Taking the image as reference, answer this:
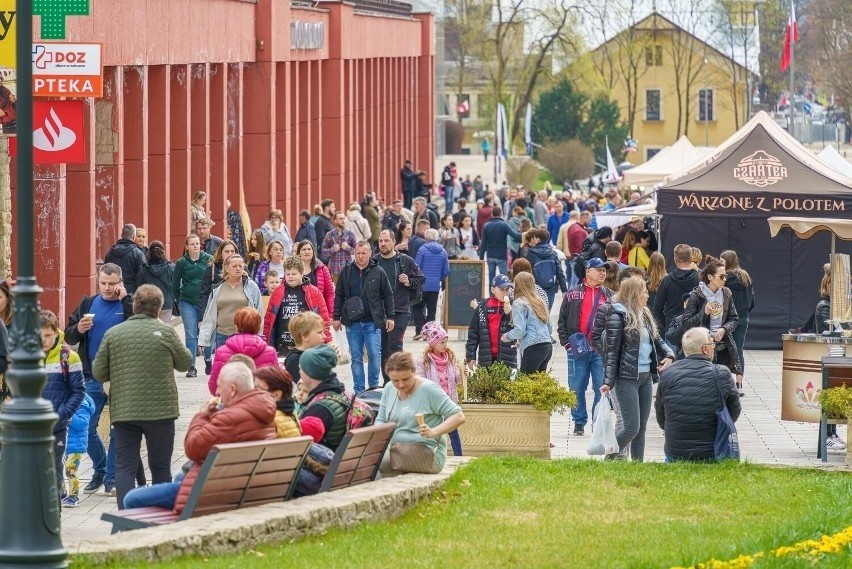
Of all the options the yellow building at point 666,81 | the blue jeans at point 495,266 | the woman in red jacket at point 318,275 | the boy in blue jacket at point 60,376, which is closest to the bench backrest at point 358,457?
the boy in blue jacket at point 60,376

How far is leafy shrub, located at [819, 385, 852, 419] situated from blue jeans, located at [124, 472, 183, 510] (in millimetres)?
6233

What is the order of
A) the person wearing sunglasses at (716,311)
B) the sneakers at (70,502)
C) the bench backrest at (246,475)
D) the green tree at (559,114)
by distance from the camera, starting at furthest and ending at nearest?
the green tree at (559,114)
the person wearing sunglasses at (716,311)
the sneakers at (70,502)
the bench backrest at (246,475)

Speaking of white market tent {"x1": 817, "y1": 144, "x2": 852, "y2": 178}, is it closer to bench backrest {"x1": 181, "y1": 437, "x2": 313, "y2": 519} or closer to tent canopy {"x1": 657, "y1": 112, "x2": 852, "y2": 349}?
tent canopy {"x1": 657, "y1": 112, "x2": 852, "y2": 349}

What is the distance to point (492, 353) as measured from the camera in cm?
1628

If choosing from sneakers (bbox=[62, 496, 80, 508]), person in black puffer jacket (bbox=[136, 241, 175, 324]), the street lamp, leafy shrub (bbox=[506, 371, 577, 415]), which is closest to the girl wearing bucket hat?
leafy shrub (bbox=[506, 371, 577, 415])

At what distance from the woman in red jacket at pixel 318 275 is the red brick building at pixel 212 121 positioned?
3.70 m

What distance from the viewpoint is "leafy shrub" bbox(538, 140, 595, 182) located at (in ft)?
304

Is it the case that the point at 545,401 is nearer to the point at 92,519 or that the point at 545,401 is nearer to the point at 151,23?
the point at 92,519

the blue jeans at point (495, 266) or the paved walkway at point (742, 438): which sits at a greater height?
the blue jeans at point (495, 266)

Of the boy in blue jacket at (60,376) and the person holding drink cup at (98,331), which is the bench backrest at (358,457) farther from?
the person holding drink cup at (98,331)

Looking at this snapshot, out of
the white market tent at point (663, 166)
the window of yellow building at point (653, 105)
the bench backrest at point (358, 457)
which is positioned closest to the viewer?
the bench backrest at point (358, 457)

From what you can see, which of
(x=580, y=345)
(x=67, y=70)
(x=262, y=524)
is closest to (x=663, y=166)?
(x=67, y=70)

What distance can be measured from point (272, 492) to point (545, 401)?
412 centimetres

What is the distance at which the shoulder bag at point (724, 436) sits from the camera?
12.9 meters
